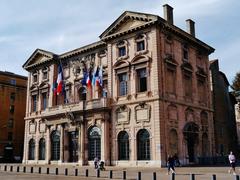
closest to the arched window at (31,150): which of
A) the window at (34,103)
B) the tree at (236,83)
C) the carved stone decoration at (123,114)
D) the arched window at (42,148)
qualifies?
the arched window at (42,148)

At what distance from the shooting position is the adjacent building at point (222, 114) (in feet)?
155

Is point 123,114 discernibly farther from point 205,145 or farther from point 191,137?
point 205,145

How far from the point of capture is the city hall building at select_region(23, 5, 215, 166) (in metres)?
35.6

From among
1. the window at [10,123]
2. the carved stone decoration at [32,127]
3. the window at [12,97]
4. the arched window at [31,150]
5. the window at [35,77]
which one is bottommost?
the arched window at [31,150]

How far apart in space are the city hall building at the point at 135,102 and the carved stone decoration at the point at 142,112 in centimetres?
10

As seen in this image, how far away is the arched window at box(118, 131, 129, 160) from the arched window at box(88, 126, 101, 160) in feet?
9.17

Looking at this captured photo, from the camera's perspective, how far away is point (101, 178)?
75.0ft

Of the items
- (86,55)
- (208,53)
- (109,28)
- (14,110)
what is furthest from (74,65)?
(14,110)

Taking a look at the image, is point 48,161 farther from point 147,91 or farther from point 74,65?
point 147,91

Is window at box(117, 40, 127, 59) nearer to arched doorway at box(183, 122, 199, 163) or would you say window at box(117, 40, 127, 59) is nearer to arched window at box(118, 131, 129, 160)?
arched window at box(118, 131, 129, 160)

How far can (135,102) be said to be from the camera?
1439 inches

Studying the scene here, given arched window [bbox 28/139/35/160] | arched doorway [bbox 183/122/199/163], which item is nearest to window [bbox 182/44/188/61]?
arched doorway [bbox 183/122/199/163]

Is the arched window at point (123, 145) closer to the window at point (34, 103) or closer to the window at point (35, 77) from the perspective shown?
the window at point (34, 103)

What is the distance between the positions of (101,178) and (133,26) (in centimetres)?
2005
